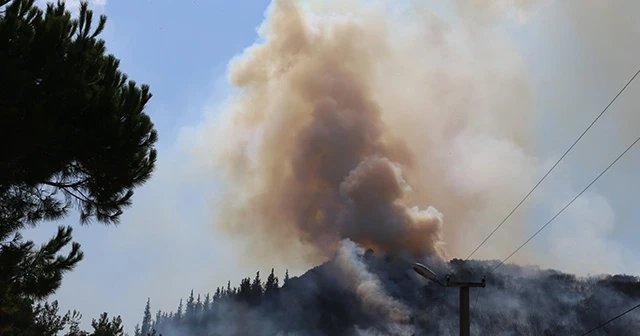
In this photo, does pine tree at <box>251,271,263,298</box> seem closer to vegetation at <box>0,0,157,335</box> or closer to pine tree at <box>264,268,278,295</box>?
pine tree at <box>264,268,278,295</box>

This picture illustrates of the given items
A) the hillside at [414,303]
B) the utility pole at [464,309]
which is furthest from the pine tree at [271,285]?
the utility pole at [464,309]

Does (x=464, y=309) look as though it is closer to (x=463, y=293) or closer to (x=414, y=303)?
(x=463, y=293)

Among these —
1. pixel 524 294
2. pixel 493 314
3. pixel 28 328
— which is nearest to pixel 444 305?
pixel 493 314

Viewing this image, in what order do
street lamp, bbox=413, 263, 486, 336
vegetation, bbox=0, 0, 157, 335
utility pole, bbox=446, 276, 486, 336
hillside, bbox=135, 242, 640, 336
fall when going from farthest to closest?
hillside, bbox=135, 242, 640, 336
utility pole, bbox=446, 276, 486, 336
street lamp, bbox=413, 263, 486, 336
vegetation, bbox=0, 0, 157, 335

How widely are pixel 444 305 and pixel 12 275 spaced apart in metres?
142

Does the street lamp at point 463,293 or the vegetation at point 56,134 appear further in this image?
the street lamp at point 463,293

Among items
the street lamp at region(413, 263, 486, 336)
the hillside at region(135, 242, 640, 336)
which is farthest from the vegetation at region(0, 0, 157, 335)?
the hillside at region(135, 242, 640, 336)

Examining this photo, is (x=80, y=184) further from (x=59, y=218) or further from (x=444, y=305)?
(x=444, y=305)

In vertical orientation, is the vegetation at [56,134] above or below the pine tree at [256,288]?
below

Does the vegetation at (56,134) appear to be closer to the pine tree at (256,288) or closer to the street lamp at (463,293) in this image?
the street lamp at (463,293)

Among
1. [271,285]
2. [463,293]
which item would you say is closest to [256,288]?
[271,285]

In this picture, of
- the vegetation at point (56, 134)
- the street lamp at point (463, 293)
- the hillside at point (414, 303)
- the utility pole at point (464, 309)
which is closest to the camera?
the vegetation at point (56, 134)

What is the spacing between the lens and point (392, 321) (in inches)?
5522

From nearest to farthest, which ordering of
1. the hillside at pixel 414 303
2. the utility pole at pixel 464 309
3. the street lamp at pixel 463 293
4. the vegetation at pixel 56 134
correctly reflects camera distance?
the vegetation at pixel 56 134, the street lamp at pixel 463 293, the utility pole at pixel 464 309, the hillside at pixel 414 303
